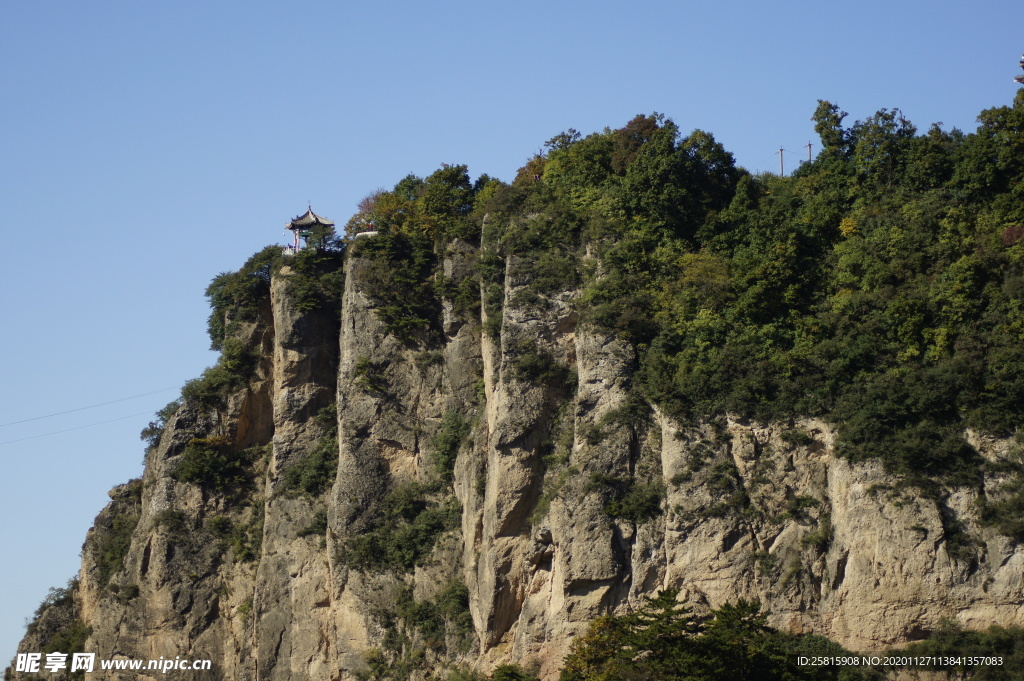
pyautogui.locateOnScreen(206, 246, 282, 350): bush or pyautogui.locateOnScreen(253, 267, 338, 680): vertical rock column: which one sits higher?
pyautogui.locateOnScreen(206, 246, 282, 350): bush

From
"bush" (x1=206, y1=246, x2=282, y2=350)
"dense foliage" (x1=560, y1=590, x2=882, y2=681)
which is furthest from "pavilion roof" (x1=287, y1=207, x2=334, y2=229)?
"dense foliage" (x1=560, y1=590, x2=882, y2=681)

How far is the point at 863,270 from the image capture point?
48406mm

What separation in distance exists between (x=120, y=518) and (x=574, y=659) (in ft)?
79.9

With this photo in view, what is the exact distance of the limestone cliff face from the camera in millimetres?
44031

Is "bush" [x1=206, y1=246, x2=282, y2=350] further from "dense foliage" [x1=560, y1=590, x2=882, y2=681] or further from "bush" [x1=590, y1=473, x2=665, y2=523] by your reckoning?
"dense foliage" [x1=560, y1=590, x2=882, y2=681]

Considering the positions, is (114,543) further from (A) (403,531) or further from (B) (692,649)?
(B) (692,649)

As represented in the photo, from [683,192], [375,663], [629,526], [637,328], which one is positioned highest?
[683,192]

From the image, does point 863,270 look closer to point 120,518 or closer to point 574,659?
point 574,659

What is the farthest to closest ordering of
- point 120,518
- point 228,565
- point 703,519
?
point 120,518
point 228,565
point 703,519

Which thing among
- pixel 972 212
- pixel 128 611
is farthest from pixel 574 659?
pixel 128 611

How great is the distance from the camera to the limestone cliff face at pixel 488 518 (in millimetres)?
44031

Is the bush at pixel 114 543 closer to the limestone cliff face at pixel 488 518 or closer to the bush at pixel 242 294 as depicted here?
the limestone cliff face at pixel 488 518

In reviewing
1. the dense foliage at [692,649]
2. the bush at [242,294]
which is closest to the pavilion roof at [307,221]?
the bush at [242,294]

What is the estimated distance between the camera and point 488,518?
1939 inches
